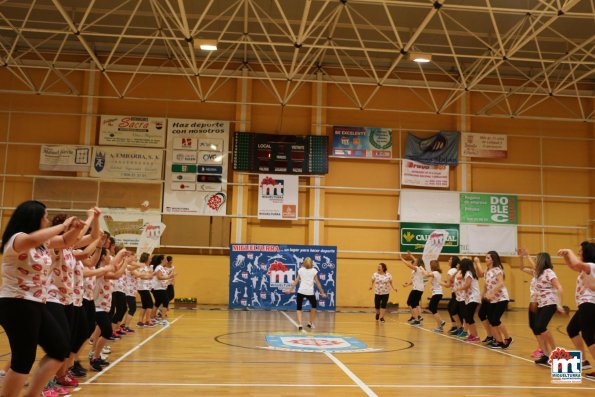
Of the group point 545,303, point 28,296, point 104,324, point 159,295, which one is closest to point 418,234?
point 159,295

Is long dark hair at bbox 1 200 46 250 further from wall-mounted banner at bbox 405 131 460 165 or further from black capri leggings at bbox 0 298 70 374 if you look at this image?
wall-mounted banner at bbox 405 131 460 165

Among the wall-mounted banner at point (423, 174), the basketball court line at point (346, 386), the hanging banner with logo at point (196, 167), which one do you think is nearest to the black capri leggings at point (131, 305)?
the basketball court line at point (346, 386)

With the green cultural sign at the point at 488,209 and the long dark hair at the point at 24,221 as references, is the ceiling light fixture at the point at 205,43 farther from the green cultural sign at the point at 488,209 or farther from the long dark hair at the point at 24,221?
the green cultural sign at the point at 488,209

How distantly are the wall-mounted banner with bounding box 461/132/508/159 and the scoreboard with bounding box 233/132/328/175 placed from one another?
534 cm

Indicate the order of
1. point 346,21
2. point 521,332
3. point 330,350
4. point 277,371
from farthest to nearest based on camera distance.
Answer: point 346,21
point 521,332
point 330,350
point 277,371

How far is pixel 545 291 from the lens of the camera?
8094mm

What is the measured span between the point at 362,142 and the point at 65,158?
10.5 m

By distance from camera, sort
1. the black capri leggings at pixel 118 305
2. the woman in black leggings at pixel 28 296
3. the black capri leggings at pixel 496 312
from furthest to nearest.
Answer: the black capri leggings at pixel 496 312 → the black capri leggings at pixel 118 305 → the woman in black leggings at pixel 28 296

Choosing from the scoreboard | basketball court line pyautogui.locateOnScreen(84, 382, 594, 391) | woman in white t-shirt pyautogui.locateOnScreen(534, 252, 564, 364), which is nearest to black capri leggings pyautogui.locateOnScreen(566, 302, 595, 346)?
basketball court line pyautogui.locateOnScreen(84, 382, 594, 391)

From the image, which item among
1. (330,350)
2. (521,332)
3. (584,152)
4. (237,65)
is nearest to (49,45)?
(237,65)

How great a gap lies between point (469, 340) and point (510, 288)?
1031cm

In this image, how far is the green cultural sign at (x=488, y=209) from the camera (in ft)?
65.7

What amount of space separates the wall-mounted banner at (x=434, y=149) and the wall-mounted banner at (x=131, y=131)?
900 cm

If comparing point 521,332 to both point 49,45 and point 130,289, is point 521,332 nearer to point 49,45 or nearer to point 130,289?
point 130,289
